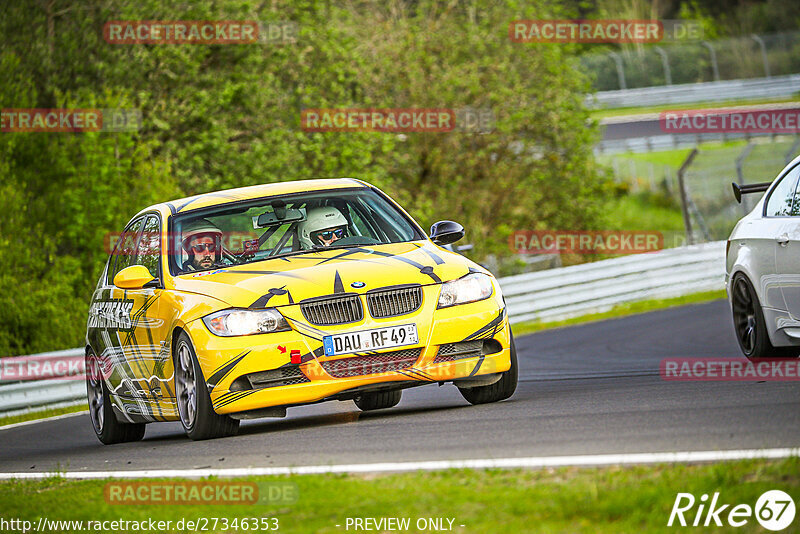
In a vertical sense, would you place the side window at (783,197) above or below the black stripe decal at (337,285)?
above

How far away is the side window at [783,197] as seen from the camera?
9492mm

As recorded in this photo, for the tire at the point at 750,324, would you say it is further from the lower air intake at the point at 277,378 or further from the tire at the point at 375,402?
the lower air intake at the point at 277,378

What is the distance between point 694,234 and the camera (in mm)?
25859

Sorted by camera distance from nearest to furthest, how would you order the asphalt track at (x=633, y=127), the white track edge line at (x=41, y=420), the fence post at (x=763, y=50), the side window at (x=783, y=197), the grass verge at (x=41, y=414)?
1. the side window at (x=783, y=197)
2. the white track edge line at (x=41, y=420)
3. the grass verge at (x=41, y=414)
4. the fence post at (x=763, y=50)
5. the asphalt track at (x=633, y=127)

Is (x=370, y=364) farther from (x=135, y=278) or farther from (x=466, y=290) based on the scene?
(x=135, y=278)

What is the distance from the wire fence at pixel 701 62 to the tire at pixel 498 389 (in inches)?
1766

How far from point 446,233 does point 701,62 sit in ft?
153

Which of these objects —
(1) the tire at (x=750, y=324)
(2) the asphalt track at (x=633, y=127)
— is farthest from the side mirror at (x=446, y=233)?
(2) the asphalt track at (x=633, y=127)

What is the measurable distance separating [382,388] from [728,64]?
1907 inches

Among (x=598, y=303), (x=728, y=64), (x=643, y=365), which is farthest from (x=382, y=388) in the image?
(x=728, y=64)

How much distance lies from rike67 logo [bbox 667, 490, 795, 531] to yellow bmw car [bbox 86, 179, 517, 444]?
144 inches

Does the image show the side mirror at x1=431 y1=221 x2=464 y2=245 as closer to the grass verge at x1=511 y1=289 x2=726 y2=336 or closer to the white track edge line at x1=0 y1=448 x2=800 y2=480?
the white track edge line at x1=0 y1=448 x2=800 y2=480

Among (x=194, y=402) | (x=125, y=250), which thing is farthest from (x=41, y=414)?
(x=194, y=402)

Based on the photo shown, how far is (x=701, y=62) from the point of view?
→ 2120 inches
